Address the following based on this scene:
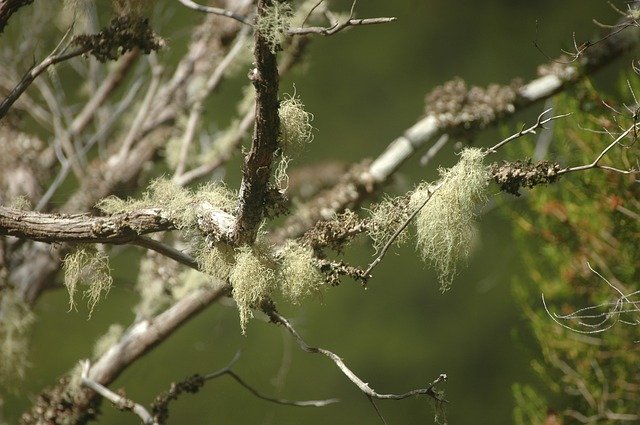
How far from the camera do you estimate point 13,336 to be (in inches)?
53.6

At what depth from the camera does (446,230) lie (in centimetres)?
77

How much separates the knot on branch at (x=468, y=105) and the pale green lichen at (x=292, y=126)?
58 cm

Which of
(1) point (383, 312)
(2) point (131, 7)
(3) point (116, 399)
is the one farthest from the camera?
(1) point (383, 312)

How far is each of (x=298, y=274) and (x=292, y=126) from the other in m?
0.17

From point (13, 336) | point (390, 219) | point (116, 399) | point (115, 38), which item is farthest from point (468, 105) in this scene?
point (13, 336)

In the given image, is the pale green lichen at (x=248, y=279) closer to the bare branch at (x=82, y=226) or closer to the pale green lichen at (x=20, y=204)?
the bare branch at (x=82, y=226)

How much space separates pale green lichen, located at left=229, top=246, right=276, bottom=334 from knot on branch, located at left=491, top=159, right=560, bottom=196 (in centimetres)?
28

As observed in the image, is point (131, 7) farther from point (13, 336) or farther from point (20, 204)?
point (13, 336)

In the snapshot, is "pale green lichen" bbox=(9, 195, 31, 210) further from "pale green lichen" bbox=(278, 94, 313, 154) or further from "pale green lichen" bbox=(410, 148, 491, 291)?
"pale green lichen" bbox=(410, 148, 491, 291)

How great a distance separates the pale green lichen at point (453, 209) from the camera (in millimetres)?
745

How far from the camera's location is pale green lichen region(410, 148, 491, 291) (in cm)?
75

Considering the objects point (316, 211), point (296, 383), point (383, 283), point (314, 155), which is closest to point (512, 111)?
point (316, 211)

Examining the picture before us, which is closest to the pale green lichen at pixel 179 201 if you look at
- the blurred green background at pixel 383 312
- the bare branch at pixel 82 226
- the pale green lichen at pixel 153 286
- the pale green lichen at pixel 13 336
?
the bare branch at pixel 82 226

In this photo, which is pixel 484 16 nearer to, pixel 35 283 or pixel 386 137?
pixel 386 137
